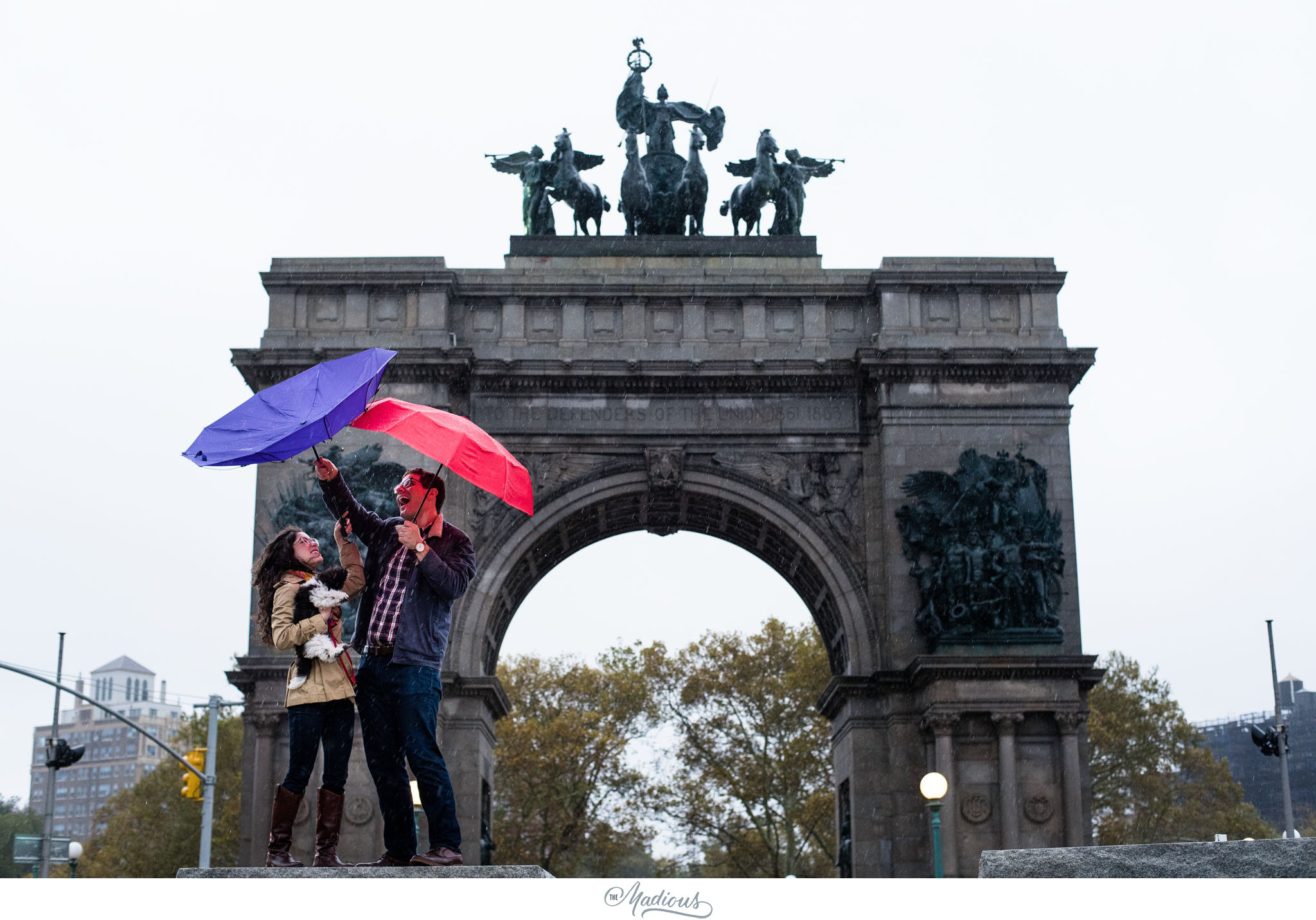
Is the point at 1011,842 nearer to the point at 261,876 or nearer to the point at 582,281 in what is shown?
the point at 582,281

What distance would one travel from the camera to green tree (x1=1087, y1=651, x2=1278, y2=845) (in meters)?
58.0

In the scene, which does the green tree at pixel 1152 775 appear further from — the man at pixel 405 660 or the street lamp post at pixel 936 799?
the man at pixel 405 660

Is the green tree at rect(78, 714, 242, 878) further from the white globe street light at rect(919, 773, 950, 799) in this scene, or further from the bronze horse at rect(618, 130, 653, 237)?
the white globe street light at rect(919, 773, 950, 799)

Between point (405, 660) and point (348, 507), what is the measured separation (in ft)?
3.79

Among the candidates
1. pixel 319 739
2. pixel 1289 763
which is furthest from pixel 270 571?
pixel 1289 763

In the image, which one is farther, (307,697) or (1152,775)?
(1152,775)

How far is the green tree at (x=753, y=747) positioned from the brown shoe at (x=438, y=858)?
1880 inches

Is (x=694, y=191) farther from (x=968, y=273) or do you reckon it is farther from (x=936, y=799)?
(x=936, y=799)

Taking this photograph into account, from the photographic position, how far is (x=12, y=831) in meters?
67.6

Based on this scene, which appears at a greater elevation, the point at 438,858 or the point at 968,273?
the point at 968,273

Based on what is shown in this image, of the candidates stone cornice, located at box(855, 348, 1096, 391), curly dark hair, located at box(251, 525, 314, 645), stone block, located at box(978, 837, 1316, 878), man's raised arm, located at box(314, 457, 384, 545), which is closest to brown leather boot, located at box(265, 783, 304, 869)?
curly dark hair, located at box(251, 525, 314, 645)

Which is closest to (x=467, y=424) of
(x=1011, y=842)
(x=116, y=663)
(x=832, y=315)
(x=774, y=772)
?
(x=1011, y=842)

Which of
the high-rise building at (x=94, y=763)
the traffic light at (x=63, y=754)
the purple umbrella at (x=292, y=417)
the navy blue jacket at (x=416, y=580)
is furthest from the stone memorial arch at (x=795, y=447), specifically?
the high-rise building at (x=94, y=763)

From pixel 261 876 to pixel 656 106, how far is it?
92.6 feet
